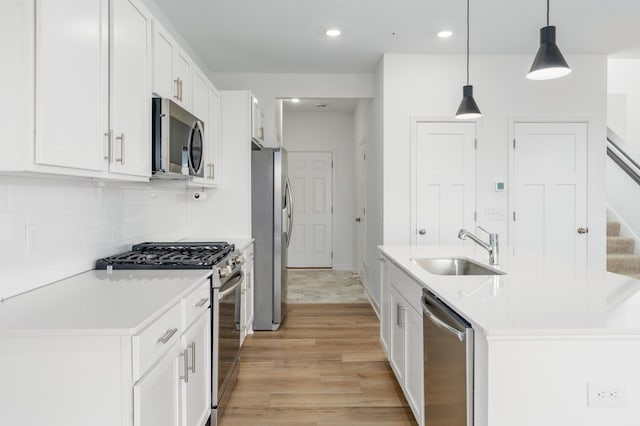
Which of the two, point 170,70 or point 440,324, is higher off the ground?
point 170,70

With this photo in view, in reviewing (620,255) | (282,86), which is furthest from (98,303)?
(620,255)

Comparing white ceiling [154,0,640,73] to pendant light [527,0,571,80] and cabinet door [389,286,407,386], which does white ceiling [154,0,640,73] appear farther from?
cabinet door [389,286,407,386]

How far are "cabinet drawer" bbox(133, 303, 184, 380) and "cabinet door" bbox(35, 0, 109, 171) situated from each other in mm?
650

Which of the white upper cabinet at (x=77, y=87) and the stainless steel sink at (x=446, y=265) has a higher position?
the white upper cabinet at (x=77, y=87)

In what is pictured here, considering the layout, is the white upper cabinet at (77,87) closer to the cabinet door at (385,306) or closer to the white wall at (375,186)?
the cabinet door at (385,306)

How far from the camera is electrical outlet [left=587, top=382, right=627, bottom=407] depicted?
1232 mm

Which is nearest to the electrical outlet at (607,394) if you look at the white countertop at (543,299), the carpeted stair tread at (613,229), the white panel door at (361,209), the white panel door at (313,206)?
the white countertop at (543,299)

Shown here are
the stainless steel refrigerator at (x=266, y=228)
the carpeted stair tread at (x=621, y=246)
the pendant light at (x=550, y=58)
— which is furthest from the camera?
the carpeted stair tread at (x=621, y=246)

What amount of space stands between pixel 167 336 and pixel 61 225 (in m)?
0.85

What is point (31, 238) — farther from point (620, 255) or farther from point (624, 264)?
point (620, 255)

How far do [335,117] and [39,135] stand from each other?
6111 millimetres

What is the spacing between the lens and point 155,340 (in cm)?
141

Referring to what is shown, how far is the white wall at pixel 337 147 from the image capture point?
7.13 meters

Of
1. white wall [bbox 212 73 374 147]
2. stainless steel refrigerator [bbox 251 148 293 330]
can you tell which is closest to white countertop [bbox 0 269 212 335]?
stainless steel refrigerator [bbox 251 148 293 330]
